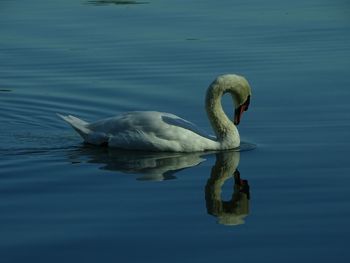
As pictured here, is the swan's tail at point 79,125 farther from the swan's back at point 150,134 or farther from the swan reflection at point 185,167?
the swan reflection at point 185,167

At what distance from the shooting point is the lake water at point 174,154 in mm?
9319

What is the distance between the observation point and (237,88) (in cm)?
1361

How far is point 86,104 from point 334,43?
593 centimetres

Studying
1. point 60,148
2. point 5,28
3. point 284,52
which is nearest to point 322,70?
point 284,52

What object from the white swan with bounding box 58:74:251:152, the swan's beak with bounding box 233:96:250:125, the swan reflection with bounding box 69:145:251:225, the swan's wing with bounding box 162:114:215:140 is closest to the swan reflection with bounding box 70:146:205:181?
the swan reflection with bounding box 69:145:251:225

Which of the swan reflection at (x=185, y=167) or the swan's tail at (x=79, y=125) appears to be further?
the swan's tail at (x=79, y=125)

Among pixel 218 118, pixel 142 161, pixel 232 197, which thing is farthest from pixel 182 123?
pixel 232 197

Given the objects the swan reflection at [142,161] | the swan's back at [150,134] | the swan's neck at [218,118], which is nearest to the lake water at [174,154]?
the swan reflection at [142,161]

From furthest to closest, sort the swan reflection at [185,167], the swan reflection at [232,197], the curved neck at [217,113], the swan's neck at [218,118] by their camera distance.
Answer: the curved neck at [217,113]
the swan's neck at [218,118]
the swan reflection at [185,167]
the swan reflection at [232,197]

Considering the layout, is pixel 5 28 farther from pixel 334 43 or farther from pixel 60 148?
pixel 60 148

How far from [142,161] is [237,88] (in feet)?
5.44

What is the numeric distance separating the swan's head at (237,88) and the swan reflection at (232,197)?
1.05 m

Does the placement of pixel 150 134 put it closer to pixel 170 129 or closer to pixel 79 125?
pixel 170 129

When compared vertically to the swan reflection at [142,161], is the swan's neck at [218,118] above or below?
above
